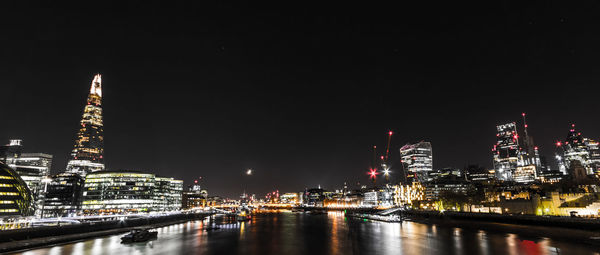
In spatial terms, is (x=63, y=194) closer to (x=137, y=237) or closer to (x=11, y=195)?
(x=11, y=195)

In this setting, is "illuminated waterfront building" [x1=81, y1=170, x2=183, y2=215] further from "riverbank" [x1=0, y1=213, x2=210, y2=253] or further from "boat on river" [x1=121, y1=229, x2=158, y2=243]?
"boat on river" [x1=121, y1=229, x2=158, y2=243]

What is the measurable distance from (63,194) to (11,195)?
303ft

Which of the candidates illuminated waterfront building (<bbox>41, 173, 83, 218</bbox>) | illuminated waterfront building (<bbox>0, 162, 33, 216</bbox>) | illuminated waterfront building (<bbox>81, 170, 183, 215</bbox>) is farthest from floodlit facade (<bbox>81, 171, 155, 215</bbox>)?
illuminated waterfront building (<bbox>0, 162, 33, 216</bbox>)

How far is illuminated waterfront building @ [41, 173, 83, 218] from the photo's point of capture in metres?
172

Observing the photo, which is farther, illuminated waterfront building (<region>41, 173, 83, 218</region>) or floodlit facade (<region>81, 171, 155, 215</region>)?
illuminated waterfront building (<region>41, 173, 83, 218</region>)

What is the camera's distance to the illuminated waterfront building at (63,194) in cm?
17201

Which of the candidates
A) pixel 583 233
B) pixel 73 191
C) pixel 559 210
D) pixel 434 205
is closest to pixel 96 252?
pixel 583 233

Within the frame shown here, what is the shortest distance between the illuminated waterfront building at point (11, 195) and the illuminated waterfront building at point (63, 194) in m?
77.2

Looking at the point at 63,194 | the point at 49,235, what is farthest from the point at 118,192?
the point at 49,235

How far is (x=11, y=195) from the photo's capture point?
9781 cm

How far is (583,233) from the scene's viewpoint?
48781 mm

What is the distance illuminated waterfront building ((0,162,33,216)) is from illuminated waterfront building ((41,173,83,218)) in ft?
253

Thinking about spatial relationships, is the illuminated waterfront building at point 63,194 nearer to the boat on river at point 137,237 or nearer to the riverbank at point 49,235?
the riverbank at point 49,235

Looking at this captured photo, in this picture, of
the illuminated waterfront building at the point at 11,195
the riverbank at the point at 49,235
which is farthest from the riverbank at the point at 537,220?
the illuminated waterfront building at the point at 11,195
